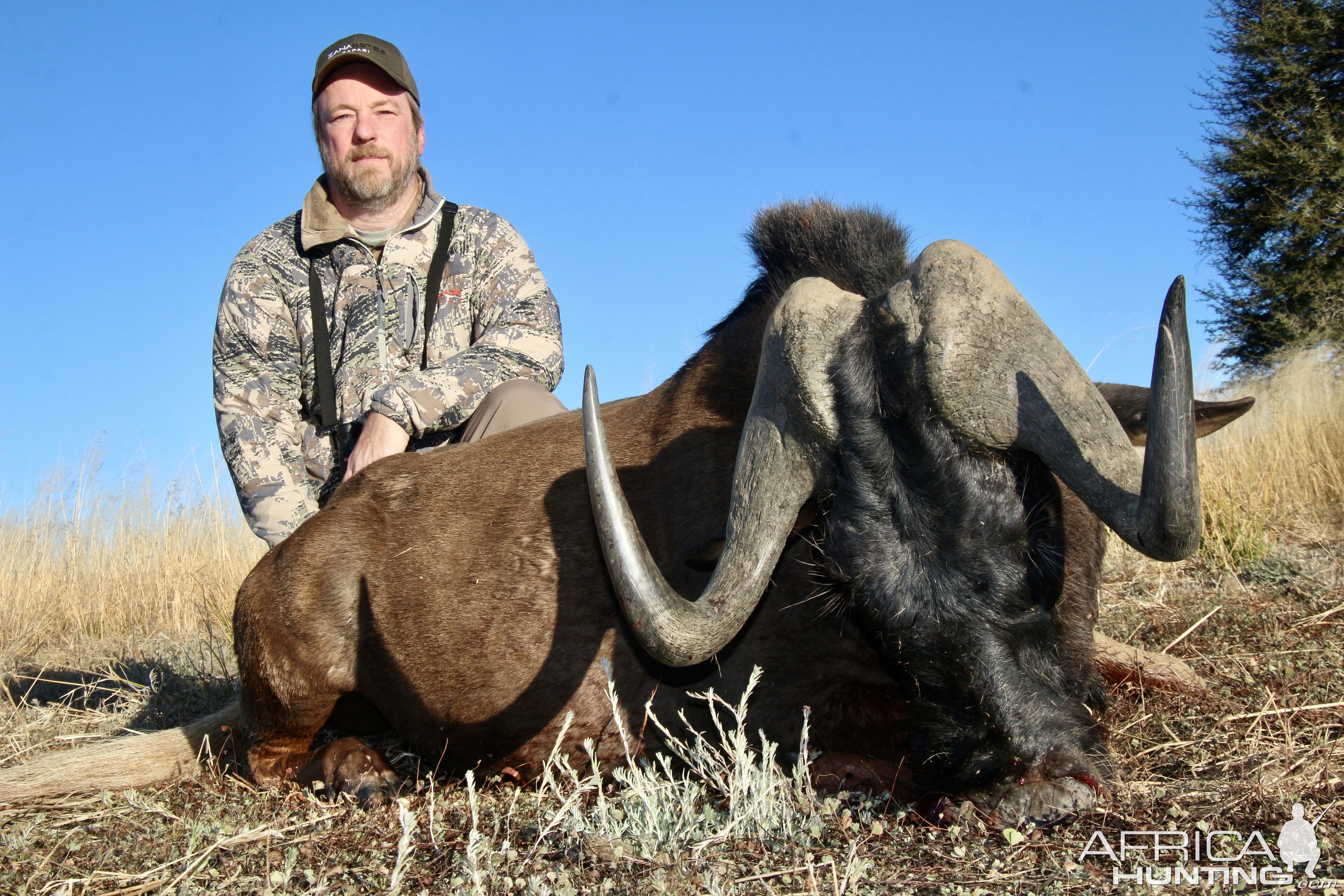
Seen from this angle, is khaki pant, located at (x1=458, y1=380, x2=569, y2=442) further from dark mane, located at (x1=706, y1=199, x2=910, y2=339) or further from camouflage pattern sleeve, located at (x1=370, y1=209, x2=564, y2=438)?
dark mane, located at (x1=706, y1=199, x2=910, y2=339)

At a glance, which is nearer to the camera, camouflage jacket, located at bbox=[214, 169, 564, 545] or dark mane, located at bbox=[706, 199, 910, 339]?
dark mane, located at bbox=[706, 199, 910, 339]

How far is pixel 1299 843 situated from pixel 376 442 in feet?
12.9

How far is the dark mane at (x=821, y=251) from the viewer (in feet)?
11.4

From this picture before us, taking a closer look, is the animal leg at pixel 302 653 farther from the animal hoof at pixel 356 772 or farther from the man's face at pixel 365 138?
the man's face at pixel 365 138

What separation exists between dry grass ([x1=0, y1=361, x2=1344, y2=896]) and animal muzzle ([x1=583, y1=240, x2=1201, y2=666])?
45cm

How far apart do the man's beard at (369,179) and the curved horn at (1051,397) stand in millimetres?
3569

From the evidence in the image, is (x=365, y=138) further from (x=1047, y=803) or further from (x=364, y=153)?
(x=1047, y=803)

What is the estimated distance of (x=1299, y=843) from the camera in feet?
7.48

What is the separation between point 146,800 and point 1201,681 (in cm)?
414

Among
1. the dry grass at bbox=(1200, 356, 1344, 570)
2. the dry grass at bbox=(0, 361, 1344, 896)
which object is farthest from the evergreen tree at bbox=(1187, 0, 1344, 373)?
the dry grass at bbox=(0, 361, 1344, 896)

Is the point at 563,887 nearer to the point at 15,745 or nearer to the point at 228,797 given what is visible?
the point at 228,797

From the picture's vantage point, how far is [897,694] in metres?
3.05

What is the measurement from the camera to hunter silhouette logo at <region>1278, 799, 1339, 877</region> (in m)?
2.21

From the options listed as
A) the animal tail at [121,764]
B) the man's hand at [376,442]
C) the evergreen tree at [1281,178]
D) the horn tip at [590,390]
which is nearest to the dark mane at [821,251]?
the horn tip at [590,390]
